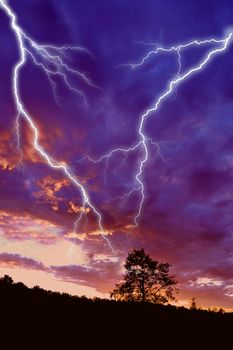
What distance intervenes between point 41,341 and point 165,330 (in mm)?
3372

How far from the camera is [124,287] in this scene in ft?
86.9

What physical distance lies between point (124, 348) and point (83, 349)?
0.94 meters

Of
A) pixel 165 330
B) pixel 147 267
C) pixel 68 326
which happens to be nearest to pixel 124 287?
pixel 147 267

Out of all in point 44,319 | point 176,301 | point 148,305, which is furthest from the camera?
point 176,301

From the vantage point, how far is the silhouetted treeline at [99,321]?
21.3ft

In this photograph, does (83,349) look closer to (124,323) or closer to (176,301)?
(124,323)

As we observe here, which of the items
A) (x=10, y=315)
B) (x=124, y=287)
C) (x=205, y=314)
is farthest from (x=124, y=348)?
(x=124, y=287)

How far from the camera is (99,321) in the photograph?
7.55m

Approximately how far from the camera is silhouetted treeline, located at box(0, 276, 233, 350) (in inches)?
255

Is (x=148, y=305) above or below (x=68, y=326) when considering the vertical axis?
above

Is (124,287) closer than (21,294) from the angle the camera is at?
No

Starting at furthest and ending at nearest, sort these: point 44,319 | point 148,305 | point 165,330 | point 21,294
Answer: point 148,305
point 165,330
point 21,294
point 44,319

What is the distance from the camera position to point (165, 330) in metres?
8.40

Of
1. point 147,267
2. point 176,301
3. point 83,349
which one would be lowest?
point 83,349
